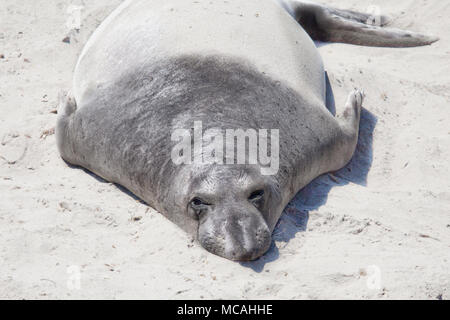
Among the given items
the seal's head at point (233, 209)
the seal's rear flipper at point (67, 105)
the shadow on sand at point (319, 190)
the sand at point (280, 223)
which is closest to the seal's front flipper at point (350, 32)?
the sand at point (280, 223)

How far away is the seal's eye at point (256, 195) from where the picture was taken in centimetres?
336

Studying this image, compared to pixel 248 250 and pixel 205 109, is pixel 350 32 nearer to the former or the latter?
pixel 205 109

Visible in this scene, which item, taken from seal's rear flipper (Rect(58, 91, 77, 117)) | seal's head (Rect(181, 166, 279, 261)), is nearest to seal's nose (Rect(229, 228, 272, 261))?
seal's head (Rect(181, 166, 279, 261))

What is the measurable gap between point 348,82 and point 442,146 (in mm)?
985

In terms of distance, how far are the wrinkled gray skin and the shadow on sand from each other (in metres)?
0.05

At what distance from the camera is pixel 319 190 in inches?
157

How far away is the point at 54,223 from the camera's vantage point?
11.3 ft

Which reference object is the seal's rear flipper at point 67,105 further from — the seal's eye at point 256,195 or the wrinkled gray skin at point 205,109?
the seal's eye at point 256,195

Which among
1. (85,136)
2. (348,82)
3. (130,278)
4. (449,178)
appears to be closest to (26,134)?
(85,136)

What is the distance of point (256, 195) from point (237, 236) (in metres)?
0.30

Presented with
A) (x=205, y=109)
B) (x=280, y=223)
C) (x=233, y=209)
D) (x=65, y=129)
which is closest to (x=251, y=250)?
(x=233, y=209)

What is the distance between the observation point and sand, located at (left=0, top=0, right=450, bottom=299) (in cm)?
293
